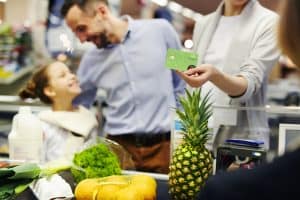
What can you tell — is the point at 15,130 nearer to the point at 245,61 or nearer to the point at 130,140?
the point at 130,140

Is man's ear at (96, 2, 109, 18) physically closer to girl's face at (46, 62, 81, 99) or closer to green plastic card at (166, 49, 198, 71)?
girl's face at (46, 62, 81, 99)

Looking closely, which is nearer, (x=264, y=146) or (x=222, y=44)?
(x=264, y=146)

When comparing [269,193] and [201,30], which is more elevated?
[201,30]

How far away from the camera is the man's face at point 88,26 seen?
93.7 inches

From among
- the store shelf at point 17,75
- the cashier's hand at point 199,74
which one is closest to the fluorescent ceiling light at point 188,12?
the cashier's hand at point 199,74

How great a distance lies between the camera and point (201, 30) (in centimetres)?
213

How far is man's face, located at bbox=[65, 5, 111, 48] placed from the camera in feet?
7.81

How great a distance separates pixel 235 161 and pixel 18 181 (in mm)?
646

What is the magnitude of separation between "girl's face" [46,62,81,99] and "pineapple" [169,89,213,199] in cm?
75

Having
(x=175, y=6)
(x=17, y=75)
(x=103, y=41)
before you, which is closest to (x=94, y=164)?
(x=103, y=41)

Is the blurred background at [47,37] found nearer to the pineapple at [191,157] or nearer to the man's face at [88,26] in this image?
the man's face at [88,26]

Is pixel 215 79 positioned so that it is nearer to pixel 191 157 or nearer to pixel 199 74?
pixel 199 74

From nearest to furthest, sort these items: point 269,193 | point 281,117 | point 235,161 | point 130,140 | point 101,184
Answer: point 269,193, point 101,184, point 235,161, point 281,117, point 130,140

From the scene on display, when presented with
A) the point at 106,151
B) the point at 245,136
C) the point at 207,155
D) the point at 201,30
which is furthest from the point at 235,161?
the point at 201,30
